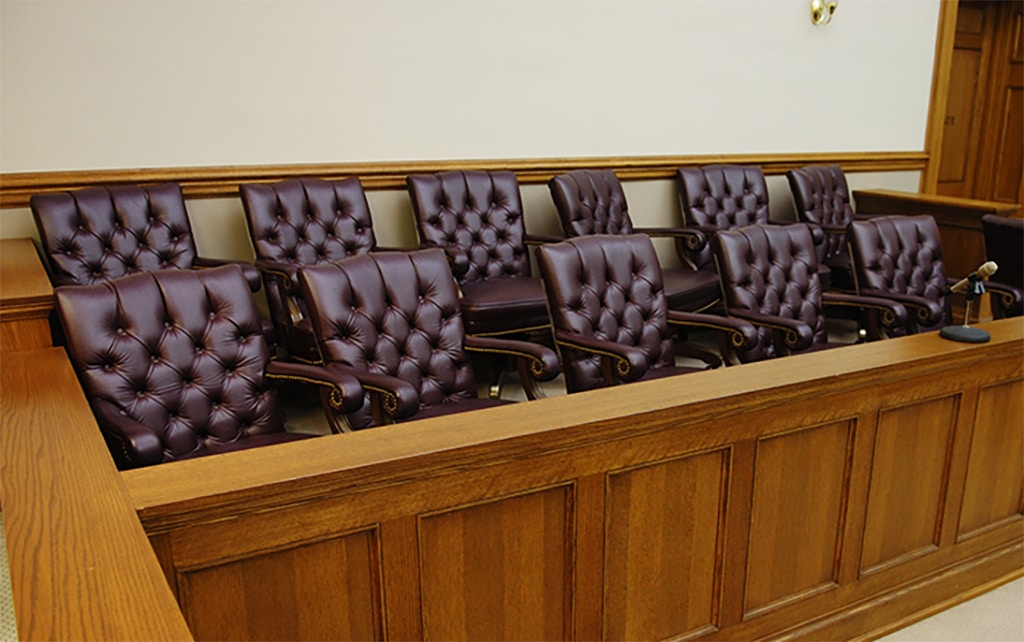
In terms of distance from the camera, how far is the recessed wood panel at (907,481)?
86.0 inches

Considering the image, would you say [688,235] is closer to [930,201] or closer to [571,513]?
[930,201]

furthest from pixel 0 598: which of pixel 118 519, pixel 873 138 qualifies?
pixel 873 138

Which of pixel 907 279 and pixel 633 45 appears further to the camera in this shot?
pixel 633 45

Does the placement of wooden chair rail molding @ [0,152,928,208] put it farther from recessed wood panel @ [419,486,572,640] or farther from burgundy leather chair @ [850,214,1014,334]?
recessed wood panel @ [419,486,572,640]

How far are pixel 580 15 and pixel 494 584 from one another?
11.0 ft

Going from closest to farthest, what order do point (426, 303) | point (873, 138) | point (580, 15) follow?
point (426, 303) → point (580, 15) → point (873, 138)

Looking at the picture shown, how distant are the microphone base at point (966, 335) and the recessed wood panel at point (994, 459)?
14 cm

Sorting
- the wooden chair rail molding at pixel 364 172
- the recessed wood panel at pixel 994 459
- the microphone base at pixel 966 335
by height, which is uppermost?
the wooden chair rail molding at pixel 364 172

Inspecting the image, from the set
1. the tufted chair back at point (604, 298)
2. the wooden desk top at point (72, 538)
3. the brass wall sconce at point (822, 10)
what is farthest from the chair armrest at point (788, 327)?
the brass wall sconce at point (822, 10)

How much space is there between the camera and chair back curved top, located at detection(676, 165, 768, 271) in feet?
15.0

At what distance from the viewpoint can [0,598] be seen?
142 cm

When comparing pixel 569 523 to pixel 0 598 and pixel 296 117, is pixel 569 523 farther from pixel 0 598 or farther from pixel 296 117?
pixel 296 117

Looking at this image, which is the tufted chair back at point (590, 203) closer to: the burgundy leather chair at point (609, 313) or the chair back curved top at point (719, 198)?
the chair back curved top at point (719, 198)

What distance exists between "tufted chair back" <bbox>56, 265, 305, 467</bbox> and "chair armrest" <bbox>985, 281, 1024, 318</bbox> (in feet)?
9.49
